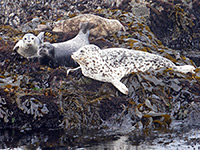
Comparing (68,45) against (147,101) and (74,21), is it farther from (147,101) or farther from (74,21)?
(147,101)

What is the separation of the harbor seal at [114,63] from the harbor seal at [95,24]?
190 cm

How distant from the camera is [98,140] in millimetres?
5430

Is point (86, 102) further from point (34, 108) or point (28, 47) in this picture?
point (28, 47)

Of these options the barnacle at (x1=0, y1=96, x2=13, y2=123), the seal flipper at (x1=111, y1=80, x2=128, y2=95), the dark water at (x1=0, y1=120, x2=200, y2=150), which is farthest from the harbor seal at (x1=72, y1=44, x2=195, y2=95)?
the barnacle at (x1=0, y1=96, x2=13, y2=123)

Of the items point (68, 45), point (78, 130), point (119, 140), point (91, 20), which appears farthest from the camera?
point (91, 20)

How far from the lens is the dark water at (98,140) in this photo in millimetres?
5094

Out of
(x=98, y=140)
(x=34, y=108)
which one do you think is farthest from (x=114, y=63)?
(x=98, y=140)

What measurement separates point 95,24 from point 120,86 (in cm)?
276

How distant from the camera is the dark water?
5.09 metres

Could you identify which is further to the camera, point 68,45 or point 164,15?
point 164,15

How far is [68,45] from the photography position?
8211 millimetres

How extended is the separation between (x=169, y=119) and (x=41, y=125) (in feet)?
6.02

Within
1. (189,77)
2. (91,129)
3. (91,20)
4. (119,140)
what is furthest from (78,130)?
(91,20)

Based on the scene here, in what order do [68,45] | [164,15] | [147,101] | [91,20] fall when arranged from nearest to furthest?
1. [147,101]
2. [68,45]
3. [91,20]
4. [164,15]
